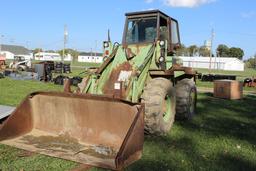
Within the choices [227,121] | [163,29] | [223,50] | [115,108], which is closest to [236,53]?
[223,50]

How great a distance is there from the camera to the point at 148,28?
841 centimetres

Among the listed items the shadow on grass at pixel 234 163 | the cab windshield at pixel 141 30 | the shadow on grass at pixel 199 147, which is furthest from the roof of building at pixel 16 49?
the shadow on grass at pixel 234 163

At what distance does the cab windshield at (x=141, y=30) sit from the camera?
8305 mm

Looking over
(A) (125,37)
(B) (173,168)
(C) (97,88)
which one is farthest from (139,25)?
(B) (173,168)

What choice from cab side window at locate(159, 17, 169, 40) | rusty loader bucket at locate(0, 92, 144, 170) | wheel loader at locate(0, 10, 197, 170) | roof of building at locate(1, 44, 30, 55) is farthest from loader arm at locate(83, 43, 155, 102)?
roof of building at locate(1, 44, 30, 55)

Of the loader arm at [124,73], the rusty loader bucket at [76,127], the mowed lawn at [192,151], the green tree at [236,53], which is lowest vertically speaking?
the mowed lawn at [192,151]

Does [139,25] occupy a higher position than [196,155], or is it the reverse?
[139,25]

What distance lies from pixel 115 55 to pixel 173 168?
341 cm

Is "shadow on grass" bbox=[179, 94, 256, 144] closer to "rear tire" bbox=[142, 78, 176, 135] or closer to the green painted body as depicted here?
"rear tire" bbox=[142, 78, 176, 135]

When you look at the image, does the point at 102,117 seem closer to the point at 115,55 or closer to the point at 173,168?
the point at 173,168

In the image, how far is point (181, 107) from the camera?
8.34m

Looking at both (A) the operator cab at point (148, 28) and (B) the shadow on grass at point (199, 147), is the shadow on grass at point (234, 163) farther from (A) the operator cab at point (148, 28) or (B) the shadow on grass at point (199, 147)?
(A) the operator cab at point (148, 28)

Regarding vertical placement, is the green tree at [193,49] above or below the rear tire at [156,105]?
above

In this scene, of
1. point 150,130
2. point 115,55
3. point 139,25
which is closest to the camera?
point 150,130
